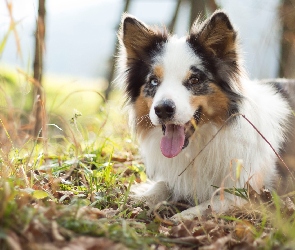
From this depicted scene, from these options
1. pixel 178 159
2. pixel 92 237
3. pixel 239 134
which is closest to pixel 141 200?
pixel 178 159

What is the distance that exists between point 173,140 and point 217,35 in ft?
3.33

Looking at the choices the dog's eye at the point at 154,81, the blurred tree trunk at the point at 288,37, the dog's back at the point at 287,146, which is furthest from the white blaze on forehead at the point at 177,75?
the blurred tree trunk at the point at 288,37

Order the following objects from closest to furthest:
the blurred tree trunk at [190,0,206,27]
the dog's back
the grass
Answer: the grass < the dog's back < the blurred tree trunk at [190,0,206,27]

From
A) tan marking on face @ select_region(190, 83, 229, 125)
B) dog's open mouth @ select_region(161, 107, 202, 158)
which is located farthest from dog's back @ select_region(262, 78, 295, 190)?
dog's open mouth @ select_region(161, 107, 202, 158)

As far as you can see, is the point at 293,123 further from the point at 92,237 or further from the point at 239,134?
the point at 92,237

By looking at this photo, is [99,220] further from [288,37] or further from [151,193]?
[288,37]

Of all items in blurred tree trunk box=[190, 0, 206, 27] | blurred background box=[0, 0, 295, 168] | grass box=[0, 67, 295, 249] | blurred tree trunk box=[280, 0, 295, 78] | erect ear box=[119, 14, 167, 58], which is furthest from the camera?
blurred tree trunk box=[190, 0, 206, 27]

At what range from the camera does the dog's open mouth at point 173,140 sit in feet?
12.3

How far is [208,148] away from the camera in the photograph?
155 inches

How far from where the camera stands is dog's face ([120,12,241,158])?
3658mm

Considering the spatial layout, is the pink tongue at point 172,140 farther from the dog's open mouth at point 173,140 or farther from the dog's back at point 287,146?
the dog's back at point 287,146

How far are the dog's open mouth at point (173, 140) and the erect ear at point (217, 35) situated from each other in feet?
2.58

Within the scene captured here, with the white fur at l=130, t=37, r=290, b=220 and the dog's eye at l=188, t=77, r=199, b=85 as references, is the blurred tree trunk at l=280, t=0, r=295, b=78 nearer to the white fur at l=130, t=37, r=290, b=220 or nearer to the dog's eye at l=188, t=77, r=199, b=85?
the white fur at l=130, t=37, r=290, b=220

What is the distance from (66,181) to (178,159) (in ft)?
3.43
